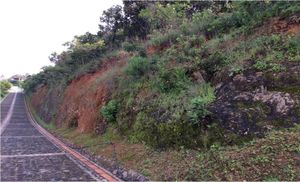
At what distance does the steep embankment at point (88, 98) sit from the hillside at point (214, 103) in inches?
8.5

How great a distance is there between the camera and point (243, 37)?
39.1 ft

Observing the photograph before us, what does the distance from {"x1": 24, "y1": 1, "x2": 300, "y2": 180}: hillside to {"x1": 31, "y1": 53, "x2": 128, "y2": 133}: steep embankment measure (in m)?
0.22

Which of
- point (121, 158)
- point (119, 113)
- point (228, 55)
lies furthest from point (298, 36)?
point (119, 113)

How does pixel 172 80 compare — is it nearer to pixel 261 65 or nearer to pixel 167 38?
pixel 261 65

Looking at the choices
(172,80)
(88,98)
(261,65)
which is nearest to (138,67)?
(172,80)

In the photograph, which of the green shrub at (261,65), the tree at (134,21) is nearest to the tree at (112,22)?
the tree at (134,21)

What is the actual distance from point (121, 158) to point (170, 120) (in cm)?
199

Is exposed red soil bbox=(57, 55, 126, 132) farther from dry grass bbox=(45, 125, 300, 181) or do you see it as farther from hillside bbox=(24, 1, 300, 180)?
dry grass bbox=(45, 125, 300, 181)

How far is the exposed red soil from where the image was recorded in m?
18.4

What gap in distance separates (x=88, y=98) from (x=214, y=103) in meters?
13.2

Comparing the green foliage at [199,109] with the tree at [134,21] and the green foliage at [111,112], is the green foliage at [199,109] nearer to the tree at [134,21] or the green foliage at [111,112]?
the green foliage at [111,112]

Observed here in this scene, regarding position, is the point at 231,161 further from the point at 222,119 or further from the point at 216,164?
the point at 222,119

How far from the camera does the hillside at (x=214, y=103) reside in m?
7.49

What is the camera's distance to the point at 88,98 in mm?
21453
